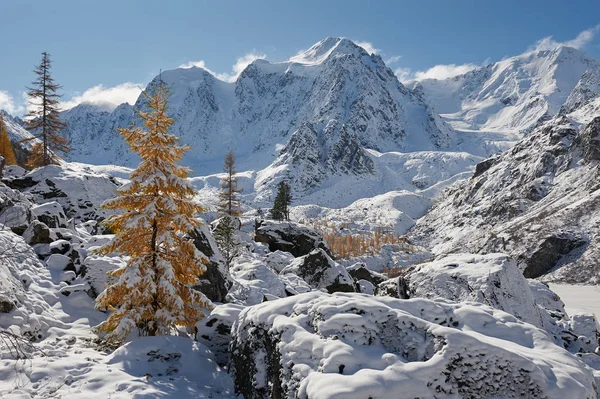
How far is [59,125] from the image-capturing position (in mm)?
42125

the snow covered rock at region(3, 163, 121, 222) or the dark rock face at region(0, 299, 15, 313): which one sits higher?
the snow covered rock at region(3, 163, 121, 222)

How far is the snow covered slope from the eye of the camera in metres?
60.8

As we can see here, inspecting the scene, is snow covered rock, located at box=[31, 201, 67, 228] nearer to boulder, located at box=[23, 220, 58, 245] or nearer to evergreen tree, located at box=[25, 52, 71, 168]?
boulder, located at box=[23, 220, 58, 245]

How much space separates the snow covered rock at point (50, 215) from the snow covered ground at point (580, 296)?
1661 inches

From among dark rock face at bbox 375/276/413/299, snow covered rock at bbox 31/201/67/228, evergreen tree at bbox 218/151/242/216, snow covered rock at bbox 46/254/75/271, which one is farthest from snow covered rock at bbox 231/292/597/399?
evergreen tree at bbox 218/151/242/216

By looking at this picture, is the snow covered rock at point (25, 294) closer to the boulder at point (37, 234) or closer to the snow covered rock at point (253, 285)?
the boulder at point (37, 234)

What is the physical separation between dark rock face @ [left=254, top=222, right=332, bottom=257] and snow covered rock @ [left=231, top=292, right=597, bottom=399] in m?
31.8

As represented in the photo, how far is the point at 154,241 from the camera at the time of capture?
13.0 meters

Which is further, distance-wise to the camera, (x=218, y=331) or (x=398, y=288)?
(x=398, y=288)

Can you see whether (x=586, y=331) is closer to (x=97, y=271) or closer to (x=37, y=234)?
(x=97, y=271)

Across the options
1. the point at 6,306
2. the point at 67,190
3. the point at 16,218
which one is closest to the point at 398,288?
the point at 6,306

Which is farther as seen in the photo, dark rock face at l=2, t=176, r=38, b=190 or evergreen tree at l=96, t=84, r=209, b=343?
dark rock face at l=2, t=176, r=38, b=190

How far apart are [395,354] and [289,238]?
35005mm

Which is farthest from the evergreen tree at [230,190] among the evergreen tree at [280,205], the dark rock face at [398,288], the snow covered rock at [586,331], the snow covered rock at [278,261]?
the snow covered rock at [586,331]
